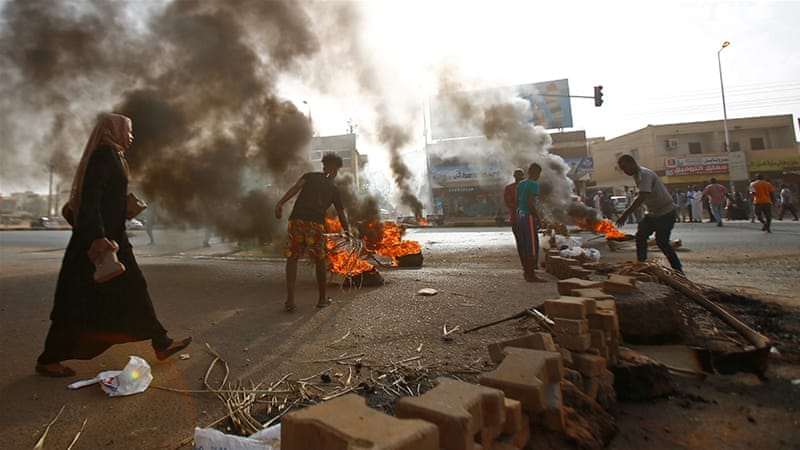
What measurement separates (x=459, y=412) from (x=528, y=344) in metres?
0.95

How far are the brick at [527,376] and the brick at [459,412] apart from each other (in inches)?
8.5

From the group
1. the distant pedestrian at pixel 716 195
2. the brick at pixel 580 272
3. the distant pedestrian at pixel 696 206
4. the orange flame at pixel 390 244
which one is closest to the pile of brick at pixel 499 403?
the brick at pixel 580 272

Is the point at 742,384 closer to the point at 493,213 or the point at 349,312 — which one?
the point at 349,312

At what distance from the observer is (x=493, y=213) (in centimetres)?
2825

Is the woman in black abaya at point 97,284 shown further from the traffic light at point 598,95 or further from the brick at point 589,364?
the traffic light at point 598,95

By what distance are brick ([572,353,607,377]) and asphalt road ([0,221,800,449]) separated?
70cm

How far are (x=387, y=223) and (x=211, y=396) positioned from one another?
220 inches

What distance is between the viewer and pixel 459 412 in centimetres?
130

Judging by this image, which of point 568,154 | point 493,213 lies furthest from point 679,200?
point 568,154

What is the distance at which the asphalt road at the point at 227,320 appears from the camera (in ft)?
6.03

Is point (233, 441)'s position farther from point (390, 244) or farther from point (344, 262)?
point (390, 244)

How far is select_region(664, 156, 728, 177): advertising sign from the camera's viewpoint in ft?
97.4

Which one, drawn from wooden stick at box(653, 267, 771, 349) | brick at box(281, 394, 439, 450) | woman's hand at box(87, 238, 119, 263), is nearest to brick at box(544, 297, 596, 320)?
wooden stick at box(653, 267, 771, 349)

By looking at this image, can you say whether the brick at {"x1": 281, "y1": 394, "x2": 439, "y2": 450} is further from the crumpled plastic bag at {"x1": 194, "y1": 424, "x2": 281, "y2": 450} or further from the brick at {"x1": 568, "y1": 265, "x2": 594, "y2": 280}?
the brick at {"x1": 568, "y1": 265, "x2": 594, "y2": 280}
